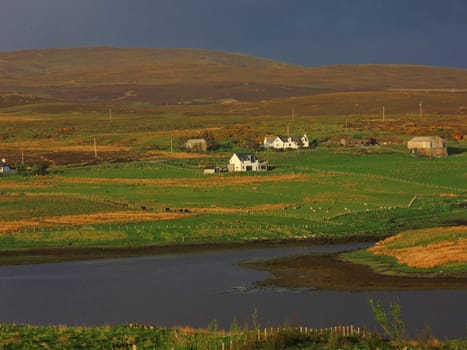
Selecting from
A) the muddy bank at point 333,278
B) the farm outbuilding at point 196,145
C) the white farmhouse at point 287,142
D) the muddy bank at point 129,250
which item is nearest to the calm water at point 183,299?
the muddy bank at point 333,278

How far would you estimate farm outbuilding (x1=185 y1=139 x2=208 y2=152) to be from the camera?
12781 centimetres

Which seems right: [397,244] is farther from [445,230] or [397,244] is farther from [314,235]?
[314,235]

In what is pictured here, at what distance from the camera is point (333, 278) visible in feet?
161

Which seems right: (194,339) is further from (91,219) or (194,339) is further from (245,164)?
(245,164)

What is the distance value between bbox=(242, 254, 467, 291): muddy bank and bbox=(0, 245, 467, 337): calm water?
1158 millimetres

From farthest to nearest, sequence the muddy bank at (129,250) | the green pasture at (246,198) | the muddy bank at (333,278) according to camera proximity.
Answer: the green pasture at (246,198)
the muddy bank at (129,250)
the muddy bank at (333,278)

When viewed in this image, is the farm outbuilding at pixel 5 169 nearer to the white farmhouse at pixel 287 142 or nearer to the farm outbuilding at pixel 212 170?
the farm outbuilding at pixel 212 170

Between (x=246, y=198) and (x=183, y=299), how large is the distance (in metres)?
34.9

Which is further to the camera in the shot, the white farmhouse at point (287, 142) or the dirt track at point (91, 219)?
the white farmhouse at point (287, 142)

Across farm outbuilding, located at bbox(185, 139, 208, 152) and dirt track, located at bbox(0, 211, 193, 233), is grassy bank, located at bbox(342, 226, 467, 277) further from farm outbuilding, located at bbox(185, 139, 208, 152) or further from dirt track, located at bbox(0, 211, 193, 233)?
farm outbuilding, located at bbox(185, 139, 208, 152)

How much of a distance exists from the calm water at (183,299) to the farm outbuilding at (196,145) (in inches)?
2797

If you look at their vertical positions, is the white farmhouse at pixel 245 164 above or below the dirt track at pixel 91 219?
above

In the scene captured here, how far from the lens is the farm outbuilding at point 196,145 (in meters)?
128

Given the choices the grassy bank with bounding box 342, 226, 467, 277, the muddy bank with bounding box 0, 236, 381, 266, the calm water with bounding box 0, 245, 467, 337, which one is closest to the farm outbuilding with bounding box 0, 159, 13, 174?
the muddy bank with bounding box 0, 236, 381, 266
